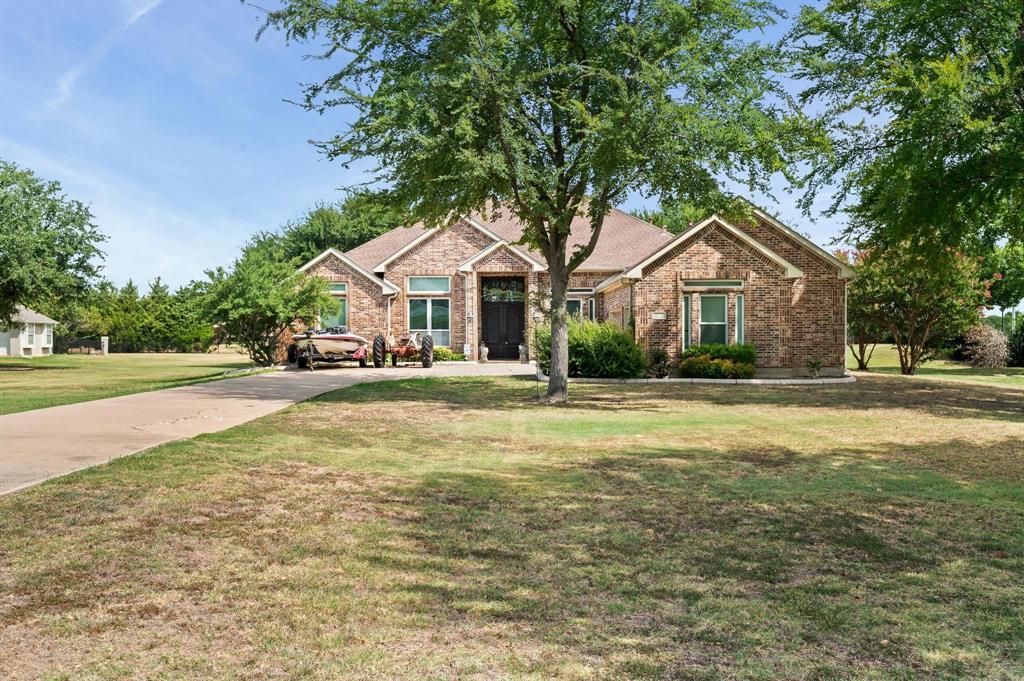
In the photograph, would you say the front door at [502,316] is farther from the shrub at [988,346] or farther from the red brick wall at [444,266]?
the shrub at [988,346]

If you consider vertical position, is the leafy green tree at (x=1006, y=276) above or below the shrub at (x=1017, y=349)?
above

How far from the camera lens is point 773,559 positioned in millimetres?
5324

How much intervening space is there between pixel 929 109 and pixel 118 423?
52.5 feet

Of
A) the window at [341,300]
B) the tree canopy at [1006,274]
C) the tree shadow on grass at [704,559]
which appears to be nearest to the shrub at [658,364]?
the window at [341,300]

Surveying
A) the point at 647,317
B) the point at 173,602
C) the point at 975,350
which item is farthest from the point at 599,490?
the point at 975,350

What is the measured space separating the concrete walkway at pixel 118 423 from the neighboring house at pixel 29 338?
2183 inches

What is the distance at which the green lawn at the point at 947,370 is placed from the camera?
27172mm

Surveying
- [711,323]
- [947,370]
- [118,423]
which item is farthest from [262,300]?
[947,370]

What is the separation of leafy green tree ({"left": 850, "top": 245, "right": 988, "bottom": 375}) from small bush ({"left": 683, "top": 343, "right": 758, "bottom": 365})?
8647 millimetres

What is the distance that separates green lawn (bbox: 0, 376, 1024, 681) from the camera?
3.72 m

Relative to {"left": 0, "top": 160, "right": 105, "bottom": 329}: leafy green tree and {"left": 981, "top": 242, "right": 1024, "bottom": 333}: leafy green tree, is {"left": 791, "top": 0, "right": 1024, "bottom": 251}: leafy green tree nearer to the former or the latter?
{"left": 981, "top": 242, "right": 1024, "bottom": 333}: leafy green tree

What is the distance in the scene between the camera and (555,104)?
16797mm

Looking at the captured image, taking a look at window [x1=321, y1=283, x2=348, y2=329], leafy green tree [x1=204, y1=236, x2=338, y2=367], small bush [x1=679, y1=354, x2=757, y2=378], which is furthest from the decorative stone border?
window [x1=321, y1=283, x2=348, y2=329]

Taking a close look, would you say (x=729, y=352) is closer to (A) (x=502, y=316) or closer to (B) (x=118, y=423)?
(A) (x=502, y=316)
